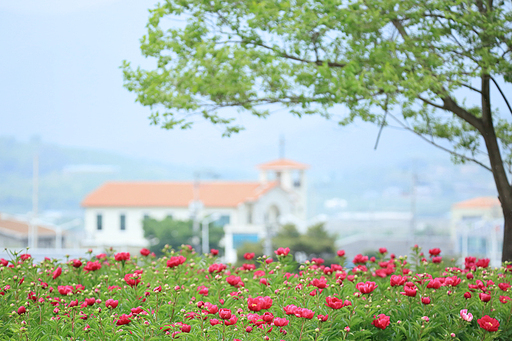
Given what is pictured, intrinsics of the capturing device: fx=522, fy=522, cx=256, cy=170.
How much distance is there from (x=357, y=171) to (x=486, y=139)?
19327 centimetres

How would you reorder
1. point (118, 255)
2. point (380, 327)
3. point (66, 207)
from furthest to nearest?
Result: 1. point (66, 207)
2. point (118, 255)
3. point (380, 327)

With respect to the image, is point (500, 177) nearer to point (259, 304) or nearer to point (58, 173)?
point (259, 304)

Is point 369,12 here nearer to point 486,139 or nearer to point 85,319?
point 486,139

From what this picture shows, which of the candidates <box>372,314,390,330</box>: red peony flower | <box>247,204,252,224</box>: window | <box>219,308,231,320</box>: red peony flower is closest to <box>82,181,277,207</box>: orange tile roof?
<box>247,204,252,224</box>: window

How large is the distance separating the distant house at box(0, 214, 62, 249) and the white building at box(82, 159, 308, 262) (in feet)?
20.3

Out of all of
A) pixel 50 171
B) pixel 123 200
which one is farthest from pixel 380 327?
pixel 50 171

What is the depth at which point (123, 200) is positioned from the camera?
166 feet

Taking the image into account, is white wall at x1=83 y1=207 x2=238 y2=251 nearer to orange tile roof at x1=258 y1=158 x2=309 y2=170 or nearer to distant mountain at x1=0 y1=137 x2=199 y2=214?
orange tile roof at x1=258 y1=158 x2=309 y2=170

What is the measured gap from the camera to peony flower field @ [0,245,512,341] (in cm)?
243

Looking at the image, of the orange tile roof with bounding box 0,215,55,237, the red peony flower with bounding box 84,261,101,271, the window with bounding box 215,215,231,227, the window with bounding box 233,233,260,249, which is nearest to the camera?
the red peony flower with bounding box 84,261,101,271

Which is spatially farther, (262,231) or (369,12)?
(262,231)

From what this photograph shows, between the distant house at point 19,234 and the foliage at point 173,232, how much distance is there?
12.4 meters

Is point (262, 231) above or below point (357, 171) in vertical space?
below

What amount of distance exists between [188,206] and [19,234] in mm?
16468
